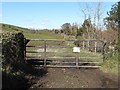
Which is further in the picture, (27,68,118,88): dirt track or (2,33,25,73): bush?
(27,68,118,88): dirt track

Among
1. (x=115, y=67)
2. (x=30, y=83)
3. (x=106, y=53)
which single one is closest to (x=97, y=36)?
(x=106, y=53)

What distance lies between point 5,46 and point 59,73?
4.18 m

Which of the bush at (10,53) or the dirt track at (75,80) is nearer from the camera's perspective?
the bush at (10,53)

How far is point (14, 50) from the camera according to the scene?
44.7 feet

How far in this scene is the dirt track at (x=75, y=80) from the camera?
12242mm

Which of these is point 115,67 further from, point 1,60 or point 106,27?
point 106,27

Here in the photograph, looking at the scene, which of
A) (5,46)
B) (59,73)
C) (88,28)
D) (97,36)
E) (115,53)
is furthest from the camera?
(88,28)

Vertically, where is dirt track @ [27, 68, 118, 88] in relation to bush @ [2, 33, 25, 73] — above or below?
below

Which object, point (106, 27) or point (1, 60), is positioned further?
point (106, 27)

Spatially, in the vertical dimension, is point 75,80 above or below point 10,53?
below

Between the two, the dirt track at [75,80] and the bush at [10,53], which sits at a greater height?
the bush at [10,53]

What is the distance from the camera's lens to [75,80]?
1337 centimetres

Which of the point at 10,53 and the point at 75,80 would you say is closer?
the point at 10,53

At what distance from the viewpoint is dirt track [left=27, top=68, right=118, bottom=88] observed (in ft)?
40.2
